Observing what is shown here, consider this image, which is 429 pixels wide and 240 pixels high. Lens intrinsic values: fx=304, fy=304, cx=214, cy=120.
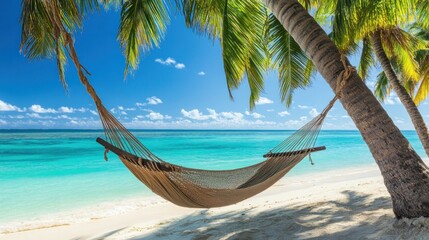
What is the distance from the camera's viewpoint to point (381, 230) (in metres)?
1.47

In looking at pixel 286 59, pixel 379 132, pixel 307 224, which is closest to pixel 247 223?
pixel 307 224

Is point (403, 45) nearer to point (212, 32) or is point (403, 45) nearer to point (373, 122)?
point (212, 32)

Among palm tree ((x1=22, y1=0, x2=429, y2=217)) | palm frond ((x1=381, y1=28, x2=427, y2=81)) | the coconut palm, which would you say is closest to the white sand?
palm tree ((x1=22, y1=0, x2=429, y2=217))

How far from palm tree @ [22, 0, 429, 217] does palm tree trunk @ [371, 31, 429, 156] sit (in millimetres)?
1148

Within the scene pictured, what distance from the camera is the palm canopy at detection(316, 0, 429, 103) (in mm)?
1965

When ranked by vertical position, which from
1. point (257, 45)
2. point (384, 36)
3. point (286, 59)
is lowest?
point (286, 59)

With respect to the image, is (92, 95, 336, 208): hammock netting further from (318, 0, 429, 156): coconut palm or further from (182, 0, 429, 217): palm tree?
(318, 0, 429, 156): coconut palm

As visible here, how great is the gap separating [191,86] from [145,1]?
3357 cm

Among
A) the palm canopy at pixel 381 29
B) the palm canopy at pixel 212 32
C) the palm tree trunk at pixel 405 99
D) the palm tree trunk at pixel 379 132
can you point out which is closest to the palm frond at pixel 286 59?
the palm canopy at pixel 212 32

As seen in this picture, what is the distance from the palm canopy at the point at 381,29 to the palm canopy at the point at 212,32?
445 mm

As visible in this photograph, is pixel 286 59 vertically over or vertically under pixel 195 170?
over

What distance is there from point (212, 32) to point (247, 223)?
1.89 meters

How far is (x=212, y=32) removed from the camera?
3.13m

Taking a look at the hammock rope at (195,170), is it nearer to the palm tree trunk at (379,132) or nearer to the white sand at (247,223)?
the palm tree trunk at (379,132)
